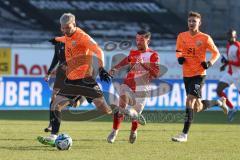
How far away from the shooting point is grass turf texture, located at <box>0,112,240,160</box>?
29.7 ft

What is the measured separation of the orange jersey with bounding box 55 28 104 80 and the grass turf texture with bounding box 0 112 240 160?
102 centimetres

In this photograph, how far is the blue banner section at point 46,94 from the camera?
56.7 feet

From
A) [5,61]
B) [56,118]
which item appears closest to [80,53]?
[56,118]


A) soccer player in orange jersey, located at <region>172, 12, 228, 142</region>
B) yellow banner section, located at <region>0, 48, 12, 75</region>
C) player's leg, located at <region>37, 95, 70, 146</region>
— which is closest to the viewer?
player's leg, located at <region>37, 95, 70, 146</region>

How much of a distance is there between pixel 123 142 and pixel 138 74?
1040 millimetres

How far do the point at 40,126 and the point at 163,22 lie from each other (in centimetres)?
1382

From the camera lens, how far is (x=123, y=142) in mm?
10688

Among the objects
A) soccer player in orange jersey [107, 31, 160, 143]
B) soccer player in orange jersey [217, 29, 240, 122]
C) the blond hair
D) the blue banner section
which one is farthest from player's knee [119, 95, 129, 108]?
the blue banner section

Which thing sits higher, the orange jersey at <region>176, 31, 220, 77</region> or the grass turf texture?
the orange jersey at <region>176, 31, 220, 77</region>

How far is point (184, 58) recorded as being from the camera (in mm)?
11242

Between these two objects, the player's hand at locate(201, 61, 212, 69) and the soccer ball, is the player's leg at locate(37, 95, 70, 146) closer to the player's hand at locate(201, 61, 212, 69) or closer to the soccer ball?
the soccer ball

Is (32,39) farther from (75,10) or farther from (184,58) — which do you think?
(184,58)

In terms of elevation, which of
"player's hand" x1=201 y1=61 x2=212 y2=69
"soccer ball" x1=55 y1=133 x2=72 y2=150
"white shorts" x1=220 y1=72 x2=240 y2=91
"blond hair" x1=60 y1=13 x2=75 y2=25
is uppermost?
"blond hair" x1=60 y1=13 x2=75 y2=25

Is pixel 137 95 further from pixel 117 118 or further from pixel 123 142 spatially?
pixel 123 142
